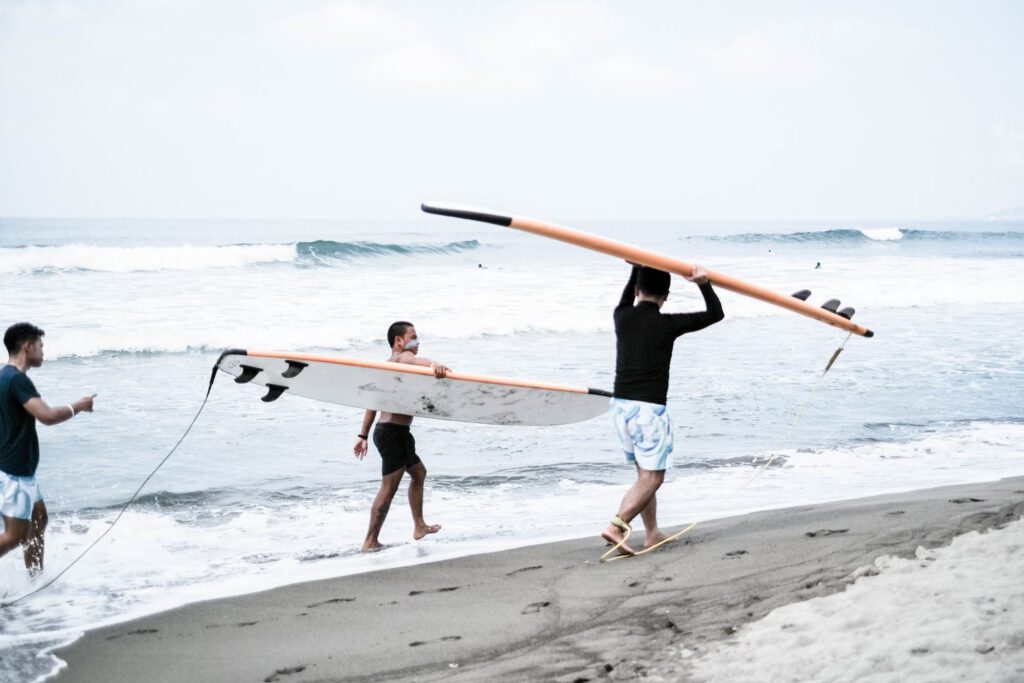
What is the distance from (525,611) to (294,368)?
2.34 metres

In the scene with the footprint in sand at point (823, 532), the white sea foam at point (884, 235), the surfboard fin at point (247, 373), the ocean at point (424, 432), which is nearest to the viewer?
the footprint in sand at point (823, 532)

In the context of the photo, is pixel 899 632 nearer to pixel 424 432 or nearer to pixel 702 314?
pixel 702 314

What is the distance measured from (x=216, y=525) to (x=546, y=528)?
239 cm

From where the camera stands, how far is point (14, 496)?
17.1 feet

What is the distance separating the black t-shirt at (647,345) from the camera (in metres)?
5.10

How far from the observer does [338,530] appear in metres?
6.81

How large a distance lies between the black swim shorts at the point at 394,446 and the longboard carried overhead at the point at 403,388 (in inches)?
4.6

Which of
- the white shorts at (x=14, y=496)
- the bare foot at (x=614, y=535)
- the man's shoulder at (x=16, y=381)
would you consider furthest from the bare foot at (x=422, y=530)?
the man's shoulder at (x=16, y=381)

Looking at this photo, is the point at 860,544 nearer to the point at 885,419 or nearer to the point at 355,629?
the point at 355,629

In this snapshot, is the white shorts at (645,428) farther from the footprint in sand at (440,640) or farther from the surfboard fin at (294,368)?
the surfboard fin at (294,368)

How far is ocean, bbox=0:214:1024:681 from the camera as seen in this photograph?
6.22m

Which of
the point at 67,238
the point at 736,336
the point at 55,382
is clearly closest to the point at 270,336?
the point at 55,382

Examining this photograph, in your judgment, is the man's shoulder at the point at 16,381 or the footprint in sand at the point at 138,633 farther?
the man's shoulder at the point at 16,381

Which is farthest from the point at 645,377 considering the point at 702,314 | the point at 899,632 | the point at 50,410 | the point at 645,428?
the point at 50,410
